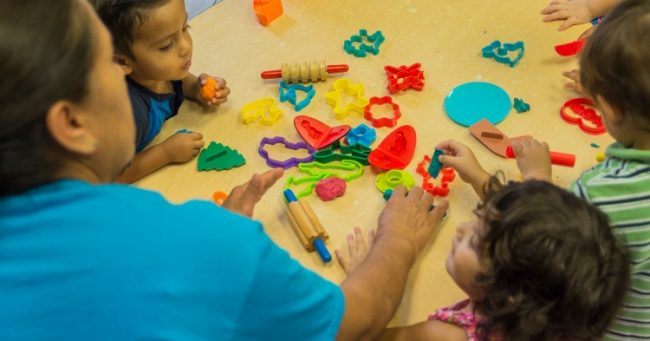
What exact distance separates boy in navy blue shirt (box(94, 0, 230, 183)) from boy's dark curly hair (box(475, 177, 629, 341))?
1.88ft

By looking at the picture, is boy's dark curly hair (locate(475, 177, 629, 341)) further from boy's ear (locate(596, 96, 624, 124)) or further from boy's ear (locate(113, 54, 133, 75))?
boy's ear (locate(113, 54, 133, 75))

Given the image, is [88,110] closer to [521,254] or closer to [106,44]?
[106,44]

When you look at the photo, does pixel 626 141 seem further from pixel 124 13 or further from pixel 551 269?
pixel 124 13

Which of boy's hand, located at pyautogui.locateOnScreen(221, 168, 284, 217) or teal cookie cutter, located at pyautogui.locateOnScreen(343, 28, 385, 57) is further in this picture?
teal cookie cutter, located at pyautogui.locateOnScreen(343, 28, 385, 57)

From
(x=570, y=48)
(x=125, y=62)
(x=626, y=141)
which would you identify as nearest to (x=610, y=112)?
(x=626, y=141)

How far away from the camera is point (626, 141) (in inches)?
29.5

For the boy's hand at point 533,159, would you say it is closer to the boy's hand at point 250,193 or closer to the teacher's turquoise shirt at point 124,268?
the boy's hand at point 250,193

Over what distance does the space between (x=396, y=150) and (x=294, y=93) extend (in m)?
Answer: 0.23

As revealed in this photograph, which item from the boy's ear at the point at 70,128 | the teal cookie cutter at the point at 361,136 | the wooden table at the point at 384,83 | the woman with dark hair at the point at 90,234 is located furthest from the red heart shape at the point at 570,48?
the boy's ear at the point at 70,128

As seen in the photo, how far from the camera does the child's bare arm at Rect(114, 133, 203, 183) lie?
0.98 m

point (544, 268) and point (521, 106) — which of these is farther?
point (521, 106)

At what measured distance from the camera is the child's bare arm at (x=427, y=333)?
737 mm

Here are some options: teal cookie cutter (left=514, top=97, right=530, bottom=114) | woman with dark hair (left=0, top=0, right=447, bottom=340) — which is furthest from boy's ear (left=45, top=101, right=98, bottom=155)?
teal cookie cutter (left=514, top=97, right=530, bottom=114)

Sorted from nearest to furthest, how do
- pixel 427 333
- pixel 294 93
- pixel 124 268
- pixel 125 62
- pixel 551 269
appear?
pixel 124 268 → pixel 551 269 → pixel 427 333 → pixel 125 62 → pixel 294 93
